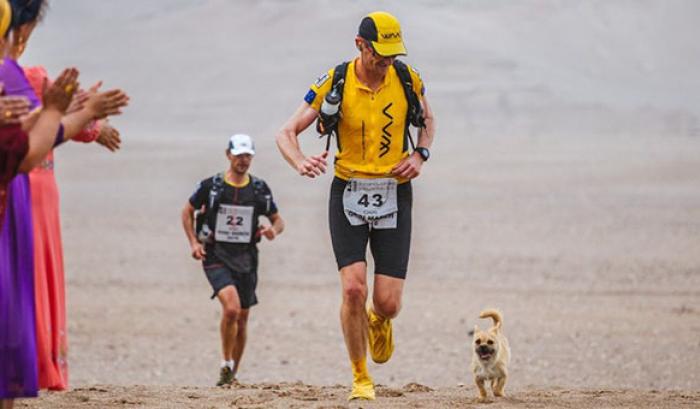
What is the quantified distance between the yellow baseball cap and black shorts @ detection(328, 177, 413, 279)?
2.72 feet

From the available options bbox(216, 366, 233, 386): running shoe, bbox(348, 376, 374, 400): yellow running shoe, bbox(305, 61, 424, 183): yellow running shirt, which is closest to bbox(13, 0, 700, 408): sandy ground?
bbox(348, 376, 374, 400): yellow running shoe

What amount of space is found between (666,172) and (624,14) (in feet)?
202

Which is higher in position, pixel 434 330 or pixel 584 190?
pixel 584 190

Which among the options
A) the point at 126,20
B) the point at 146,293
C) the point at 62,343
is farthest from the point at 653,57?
the point at 62,343

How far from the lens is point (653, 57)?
94750mm

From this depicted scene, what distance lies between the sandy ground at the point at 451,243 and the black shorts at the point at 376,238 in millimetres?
819

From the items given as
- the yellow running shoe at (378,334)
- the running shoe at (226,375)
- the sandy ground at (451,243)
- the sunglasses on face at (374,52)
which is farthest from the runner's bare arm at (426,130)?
the running shoe at (226,375)

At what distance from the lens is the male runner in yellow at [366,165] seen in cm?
932

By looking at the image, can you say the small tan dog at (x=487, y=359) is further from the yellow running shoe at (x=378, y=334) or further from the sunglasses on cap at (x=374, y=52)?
the sunglasses on cap at (x=374, y=52)

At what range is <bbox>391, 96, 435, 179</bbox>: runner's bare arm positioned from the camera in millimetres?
9328

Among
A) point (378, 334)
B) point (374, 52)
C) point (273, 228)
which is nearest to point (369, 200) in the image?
A: point (374, 52)

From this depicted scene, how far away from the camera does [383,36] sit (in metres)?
9.12

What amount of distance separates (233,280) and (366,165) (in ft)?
11.6

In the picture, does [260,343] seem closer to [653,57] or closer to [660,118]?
[660,118]
